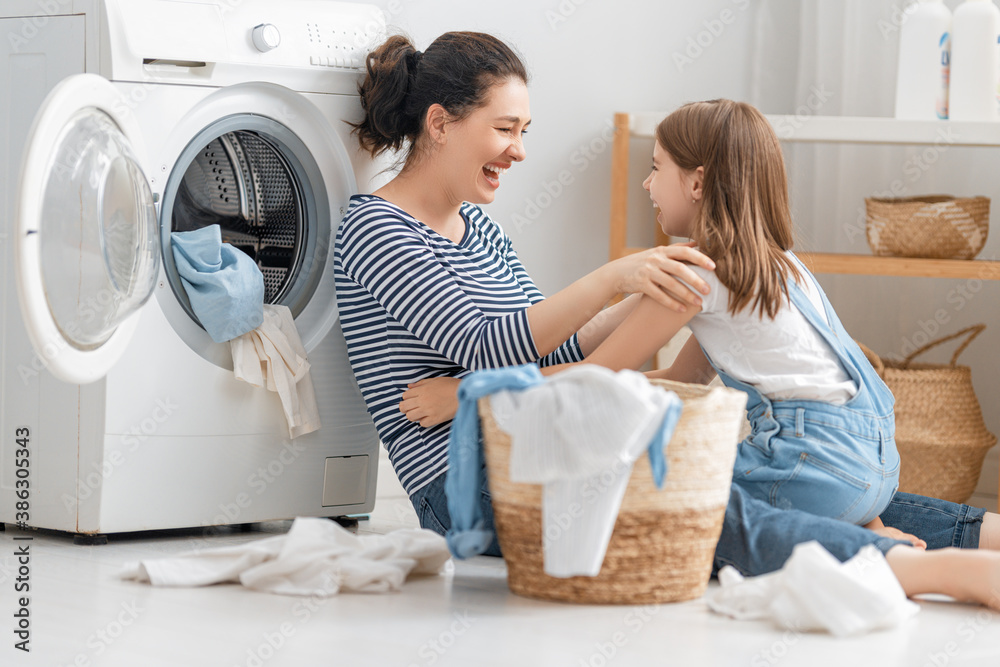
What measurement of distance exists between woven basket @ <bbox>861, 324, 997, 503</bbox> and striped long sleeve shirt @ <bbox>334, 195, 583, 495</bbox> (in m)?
0.91

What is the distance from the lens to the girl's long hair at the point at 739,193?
151 cm

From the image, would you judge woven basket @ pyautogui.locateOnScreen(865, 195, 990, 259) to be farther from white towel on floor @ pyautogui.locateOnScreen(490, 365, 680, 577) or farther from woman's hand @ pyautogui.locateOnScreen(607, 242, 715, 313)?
white towel on floor @ pyautogui.locateOnScreen(490, 365, 680, 577)

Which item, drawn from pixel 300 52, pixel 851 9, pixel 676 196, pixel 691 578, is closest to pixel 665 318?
pixel 676 196

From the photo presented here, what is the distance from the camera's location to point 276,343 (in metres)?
1.79

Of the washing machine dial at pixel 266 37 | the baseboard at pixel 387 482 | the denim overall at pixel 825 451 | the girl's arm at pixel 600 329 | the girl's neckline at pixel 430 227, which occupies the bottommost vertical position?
the baseboard at pixel 387 482

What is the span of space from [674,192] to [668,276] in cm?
22

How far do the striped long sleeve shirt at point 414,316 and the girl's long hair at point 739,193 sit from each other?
304 mm

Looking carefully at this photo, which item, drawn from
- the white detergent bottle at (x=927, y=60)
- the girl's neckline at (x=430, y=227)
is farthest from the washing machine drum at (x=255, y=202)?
the white detergent bottle at (x=927, y=60)

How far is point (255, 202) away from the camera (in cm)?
188

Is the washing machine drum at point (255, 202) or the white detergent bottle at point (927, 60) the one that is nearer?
the washing machine drum at point (255, 202)

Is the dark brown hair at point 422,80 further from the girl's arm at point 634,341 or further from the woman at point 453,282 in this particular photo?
the girl's arm at point 634,341

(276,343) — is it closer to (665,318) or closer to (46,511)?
(46,511)

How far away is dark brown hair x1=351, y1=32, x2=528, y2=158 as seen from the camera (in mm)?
1747

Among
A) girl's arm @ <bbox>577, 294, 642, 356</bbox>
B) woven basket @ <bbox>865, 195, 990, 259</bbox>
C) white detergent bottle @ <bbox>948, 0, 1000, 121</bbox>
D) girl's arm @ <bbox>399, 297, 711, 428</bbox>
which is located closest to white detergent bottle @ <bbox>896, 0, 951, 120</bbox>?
white detergent bottle @ <bbox>948, 0, 1000, 121</bbox>
